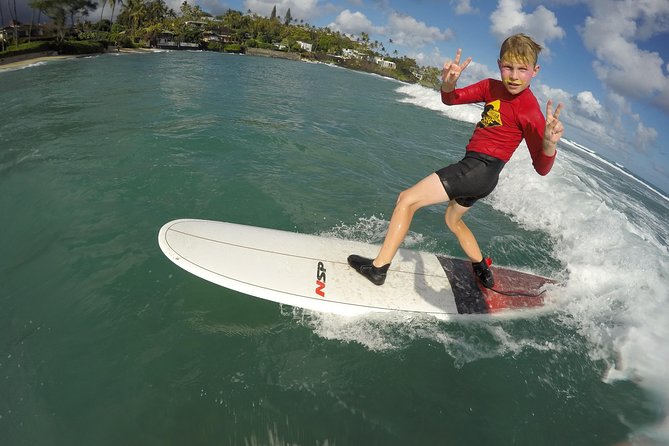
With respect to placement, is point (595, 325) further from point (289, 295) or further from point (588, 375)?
point (289, 295)

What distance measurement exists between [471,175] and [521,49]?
1224 millimetres

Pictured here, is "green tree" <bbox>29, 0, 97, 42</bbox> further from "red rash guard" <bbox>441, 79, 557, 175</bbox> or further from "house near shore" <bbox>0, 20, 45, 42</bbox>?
"red rash guard" <bbox>441, 79, 557, 175</bbox>

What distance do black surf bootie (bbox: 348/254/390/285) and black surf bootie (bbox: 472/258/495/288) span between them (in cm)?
147

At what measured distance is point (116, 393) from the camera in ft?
10.3

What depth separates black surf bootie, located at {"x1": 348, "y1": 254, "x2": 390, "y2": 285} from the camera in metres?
4.31

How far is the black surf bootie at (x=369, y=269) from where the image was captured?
4312 millimetres

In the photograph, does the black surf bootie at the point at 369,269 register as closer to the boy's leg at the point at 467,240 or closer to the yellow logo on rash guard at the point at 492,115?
the boy's leg at the point at 467,240

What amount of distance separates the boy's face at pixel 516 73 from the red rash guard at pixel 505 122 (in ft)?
0.41

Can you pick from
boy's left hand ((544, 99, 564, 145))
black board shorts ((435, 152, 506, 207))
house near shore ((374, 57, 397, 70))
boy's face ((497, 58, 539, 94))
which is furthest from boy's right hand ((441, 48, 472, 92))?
house near shore ((374, 57, 397, 70))

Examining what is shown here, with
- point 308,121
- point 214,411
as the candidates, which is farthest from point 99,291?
point 308,121

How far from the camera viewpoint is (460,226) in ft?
14.4

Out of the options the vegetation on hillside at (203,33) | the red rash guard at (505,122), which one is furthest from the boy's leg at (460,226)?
the vegetation on hillside at (203,33)

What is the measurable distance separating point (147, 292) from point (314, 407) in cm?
265

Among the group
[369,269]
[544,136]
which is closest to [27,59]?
[369,269]
